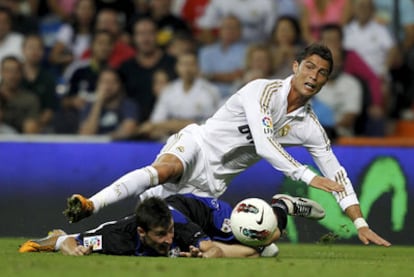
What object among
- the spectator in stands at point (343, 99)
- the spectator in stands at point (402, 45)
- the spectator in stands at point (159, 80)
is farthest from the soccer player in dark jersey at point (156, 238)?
the spectator in stands at point (402, 45)

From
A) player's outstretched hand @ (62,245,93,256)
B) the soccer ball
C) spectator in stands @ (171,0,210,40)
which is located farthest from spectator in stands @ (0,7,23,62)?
the soccer ball

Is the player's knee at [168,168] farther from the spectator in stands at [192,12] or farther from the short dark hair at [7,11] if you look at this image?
the short dark hair at [7,11]

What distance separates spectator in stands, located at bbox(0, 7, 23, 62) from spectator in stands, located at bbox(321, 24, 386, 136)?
4.66 metres

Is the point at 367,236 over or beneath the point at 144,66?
beneath

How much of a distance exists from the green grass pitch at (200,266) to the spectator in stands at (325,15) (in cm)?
654

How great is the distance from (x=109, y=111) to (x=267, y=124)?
5.76m

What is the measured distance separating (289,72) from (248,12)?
1855mm

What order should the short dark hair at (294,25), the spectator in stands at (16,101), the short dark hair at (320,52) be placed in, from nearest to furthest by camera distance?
the short dark hair at (320,52)
the spectator in stands at (16,101)
the short dark hair at (294,25)

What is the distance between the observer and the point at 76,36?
1803 cm

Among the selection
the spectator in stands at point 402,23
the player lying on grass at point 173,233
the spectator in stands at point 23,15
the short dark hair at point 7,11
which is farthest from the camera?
the spectator in stands at point 23,15

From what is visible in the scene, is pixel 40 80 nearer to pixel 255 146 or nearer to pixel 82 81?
pixel 82 81

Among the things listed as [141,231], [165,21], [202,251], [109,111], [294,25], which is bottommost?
[109,111]

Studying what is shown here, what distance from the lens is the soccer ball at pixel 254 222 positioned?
33.4 feet

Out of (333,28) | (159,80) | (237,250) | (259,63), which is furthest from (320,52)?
(159,80)
